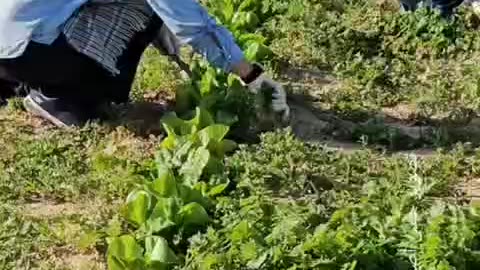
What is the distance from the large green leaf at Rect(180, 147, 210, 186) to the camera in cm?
434

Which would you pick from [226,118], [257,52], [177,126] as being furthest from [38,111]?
[257,52]

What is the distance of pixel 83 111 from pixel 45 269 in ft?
3.89

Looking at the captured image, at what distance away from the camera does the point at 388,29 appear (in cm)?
612

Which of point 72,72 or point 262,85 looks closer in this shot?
point 72,72

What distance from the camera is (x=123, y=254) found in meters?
3.76

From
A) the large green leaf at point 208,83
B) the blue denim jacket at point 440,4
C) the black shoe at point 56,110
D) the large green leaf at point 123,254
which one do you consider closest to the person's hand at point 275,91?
the large green leaf at point 208,83

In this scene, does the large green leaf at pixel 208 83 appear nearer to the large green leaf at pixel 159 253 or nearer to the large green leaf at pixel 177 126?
the large green leaf at pixel 177 126

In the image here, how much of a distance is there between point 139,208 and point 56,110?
1118 millimetres

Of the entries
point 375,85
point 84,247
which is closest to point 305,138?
point 375,85

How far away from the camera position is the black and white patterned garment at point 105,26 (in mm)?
4773

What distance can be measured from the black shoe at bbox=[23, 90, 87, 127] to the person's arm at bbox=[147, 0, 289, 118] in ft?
1.96

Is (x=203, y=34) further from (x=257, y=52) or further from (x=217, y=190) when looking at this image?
(x=257, y=52)

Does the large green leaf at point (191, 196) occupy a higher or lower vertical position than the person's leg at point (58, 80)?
higher

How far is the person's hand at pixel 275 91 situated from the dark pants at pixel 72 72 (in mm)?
440
